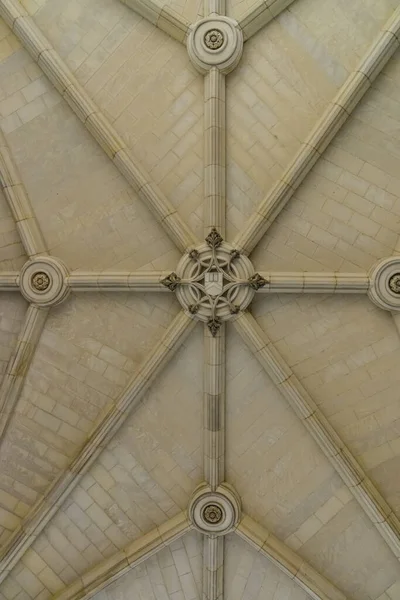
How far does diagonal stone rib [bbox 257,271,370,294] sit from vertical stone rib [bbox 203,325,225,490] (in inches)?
58.8

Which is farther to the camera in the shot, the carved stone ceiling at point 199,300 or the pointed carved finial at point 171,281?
the pointed carved finial at point 171,281

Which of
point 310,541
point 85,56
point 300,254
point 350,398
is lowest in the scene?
point 310,541

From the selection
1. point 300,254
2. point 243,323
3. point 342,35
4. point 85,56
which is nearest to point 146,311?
point 243,323

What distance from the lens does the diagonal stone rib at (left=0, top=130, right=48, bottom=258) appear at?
14.9 meters

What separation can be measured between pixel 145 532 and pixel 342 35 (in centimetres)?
1190

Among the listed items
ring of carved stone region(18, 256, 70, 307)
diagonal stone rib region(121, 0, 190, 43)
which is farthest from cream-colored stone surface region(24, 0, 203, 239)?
ring of carved stone region(18, 256, 70, 307)

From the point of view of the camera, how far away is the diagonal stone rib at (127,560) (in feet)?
49.6

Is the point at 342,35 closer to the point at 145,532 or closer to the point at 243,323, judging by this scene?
the point at 243,323

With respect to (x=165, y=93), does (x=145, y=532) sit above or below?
below

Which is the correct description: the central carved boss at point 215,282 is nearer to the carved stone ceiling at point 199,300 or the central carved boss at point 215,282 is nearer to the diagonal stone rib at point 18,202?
the carved stone ceiling at point 199,300

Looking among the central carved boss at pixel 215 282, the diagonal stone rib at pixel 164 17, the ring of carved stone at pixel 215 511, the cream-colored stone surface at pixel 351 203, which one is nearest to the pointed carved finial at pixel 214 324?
the central carved boss at pixel 215 282

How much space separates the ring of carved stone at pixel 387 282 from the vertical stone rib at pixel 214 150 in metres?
3.45

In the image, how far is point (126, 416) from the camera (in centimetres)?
1507

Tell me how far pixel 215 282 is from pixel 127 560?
6.63 meters
